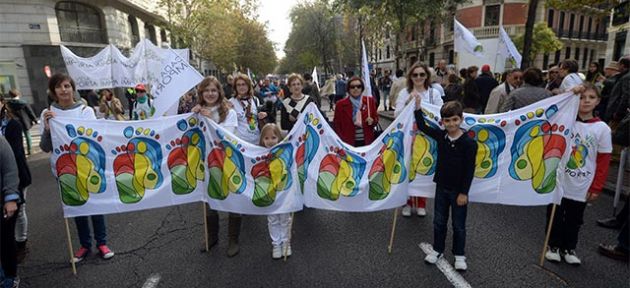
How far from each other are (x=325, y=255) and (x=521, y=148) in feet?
7.58

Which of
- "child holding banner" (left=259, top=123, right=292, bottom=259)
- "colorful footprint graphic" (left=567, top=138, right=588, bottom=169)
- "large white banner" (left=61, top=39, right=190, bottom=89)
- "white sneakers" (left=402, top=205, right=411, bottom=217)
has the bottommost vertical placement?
"white sneakers" (left=402, top=205, right=411, bottom=217)

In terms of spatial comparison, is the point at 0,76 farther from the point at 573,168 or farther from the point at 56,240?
the point at 573,168

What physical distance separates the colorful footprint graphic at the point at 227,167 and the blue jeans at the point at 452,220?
200 centimetres

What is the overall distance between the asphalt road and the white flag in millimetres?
1681

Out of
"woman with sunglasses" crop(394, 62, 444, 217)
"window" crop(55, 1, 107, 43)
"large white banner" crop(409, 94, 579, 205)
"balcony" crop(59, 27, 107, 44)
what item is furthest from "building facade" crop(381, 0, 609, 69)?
"large white banner" crop(409, 94, 579, 205)

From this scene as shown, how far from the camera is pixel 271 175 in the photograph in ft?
12.2

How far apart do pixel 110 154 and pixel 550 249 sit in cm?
463

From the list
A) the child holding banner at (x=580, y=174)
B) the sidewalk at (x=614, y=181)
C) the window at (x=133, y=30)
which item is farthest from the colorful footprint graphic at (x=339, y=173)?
the window at (x=133, y=30)

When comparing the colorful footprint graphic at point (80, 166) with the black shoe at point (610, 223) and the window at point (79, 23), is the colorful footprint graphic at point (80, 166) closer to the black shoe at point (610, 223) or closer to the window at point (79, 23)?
the black shoe at point (610, 223)

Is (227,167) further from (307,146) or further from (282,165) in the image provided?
Answer: (307,146)

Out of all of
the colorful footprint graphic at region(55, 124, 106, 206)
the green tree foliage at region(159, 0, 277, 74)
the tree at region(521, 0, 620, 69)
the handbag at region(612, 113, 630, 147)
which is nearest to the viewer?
the colorful footprint graphic at region(55, 124, 106, 206)

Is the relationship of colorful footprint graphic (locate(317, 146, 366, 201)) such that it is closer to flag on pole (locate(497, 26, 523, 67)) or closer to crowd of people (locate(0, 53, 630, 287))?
crowd of people (locate(0, 53, 630, 287))

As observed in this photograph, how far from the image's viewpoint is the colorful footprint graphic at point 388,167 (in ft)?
12.4

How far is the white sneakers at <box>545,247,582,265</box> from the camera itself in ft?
11.4
